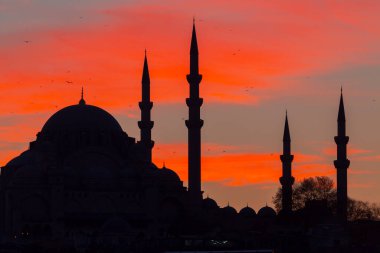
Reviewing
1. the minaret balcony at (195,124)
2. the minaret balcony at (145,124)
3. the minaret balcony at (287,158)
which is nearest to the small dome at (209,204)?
the minaret balcony at (145,124)

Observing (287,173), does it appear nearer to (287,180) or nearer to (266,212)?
(287,180)

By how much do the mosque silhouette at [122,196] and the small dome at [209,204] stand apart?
201 mm

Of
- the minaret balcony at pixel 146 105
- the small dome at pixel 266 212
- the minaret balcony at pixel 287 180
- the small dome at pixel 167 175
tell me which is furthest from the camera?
the small dome at pixel 266 212

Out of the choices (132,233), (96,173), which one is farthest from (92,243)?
(96,173)

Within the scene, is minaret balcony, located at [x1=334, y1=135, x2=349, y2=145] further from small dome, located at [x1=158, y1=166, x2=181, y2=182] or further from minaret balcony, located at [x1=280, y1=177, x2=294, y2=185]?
small dome, located at [x1=158, y1=166, x2=181, y2=182]

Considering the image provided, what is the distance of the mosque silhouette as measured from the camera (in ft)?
330

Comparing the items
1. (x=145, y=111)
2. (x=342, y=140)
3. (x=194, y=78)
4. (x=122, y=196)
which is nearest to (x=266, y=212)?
(x=122, y=196)

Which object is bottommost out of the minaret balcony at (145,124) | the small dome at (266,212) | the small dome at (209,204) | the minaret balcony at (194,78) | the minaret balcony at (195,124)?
the small dome at (266,212)

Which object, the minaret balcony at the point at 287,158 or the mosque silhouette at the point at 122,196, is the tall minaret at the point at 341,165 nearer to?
the mosque silhouette at the point at 122,196

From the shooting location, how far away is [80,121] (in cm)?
11625

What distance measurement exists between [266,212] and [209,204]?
4120mm

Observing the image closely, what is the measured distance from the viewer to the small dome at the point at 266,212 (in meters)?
118

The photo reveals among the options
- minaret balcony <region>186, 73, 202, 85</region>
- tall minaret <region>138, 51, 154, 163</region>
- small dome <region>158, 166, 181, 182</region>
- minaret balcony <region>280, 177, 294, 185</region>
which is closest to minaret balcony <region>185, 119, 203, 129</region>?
minaret balcony <region>186, 73, 202, 85</region>

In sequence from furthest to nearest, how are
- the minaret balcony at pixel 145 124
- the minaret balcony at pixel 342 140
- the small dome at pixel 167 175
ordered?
1. the small dome at pixel 167 175
2. the minaret balcony at pixel 145 124
3. the minaret balcony at pixel 342 140
